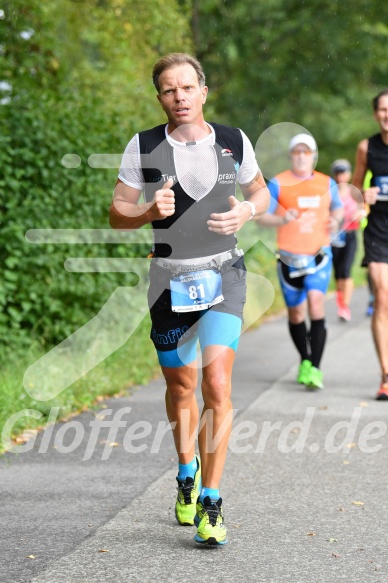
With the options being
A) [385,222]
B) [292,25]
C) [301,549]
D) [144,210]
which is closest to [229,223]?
[144,210]

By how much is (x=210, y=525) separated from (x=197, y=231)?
4.33ft

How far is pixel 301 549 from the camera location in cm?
499

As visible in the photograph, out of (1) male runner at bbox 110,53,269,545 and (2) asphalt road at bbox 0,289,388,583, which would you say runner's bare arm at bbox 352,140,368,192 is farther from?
(1) male runner at bbox 110,53,269,545

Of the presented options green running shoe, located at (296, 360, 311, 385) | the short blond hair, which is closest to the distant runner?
green running shoe, located at (296, 360, 311, 385)

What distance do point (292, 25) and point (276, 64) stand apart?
70.5 inches

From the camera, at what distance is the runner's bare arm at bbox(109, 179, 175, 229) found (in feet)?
15.9

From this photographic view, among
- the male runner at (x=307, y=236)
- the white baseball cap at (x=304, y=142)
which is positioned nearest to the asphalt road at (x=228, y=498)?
the male runner at (x=307, y=236)

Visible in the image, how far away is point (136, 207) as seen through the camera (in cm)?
512

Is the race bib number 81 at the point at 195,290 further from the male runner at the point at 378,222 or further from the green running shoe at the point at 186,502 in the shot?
the male runner at the point at 378,222

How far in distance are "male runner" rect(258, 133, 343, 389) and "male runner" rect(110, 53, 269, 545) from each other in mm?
4867

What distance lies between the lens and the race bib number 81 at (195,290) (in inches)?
205

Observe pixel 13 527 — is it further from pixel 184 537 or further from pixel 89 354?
pixel 89 354

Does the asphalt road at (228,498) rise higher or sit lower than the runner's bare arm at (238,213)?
lower

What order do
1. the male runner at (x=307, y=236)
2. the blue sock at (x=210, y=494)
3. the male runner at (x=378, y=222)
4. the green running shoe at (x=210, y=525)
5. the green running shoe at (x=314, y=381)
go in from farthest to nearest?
the male runner at (x=307, y=236)
the green running shoe at (x=314, y=381)
the male runner at (x=378, y=222)
the blue sock at (x=210, y=494)
the green running shoe at (x=210, y=525)
